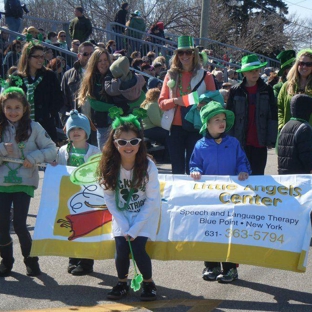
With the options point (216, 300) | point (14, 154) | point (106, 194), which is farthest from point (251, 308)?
point (14, 154)

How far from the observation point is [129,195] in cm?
522

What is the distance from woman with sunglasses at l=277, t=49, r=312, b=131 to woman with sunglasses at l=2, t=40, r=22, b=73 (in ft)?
20.9

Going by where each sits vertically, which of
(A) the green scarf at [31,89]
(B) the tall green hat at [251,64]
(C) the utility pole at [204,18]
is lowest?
(A) the green scarf at [31,89]

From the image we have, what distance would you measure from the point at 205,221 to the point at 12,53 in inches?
320

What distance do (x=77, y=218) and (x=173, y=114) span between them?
1.99 meters

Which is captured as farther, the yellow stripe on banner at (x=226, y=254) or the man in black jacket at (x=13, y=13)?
the man in black jacket at (x=13, y=13)

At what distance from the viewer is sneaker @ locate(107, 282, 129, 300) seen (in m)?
5.18

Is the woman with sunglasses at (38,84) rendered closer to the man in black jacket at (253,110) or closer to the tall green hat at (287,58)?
the man in black jacket at (253,110)

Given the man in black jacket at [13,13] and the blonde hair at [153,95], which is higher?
the man in black jacket at [13,13]

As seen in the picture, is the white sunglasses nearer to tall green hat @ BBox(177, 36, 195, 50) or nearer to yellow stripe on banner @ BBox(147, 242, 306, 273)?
yellow stripe on banner @ BBox(147, 242, 306, 273)

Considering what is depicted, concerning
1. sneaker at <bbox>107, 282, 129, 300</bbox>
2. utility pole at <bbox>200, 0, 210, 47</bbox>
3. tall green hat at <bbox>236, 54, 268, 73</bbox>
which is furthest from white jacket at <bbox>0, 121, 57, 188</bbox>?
utility pole at <bbox>200, 0, 210, 47</bbox>

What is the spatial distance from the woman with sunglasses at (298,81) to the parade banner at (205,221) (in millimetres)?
2094

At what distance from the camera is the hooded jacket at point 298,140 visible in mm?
6434

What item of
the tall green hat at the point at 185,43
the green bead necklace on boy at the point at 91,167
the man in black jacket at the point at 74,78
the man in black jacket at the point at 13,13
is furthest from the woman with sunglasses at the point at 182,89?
the man in black jacket at the point at 13,13
